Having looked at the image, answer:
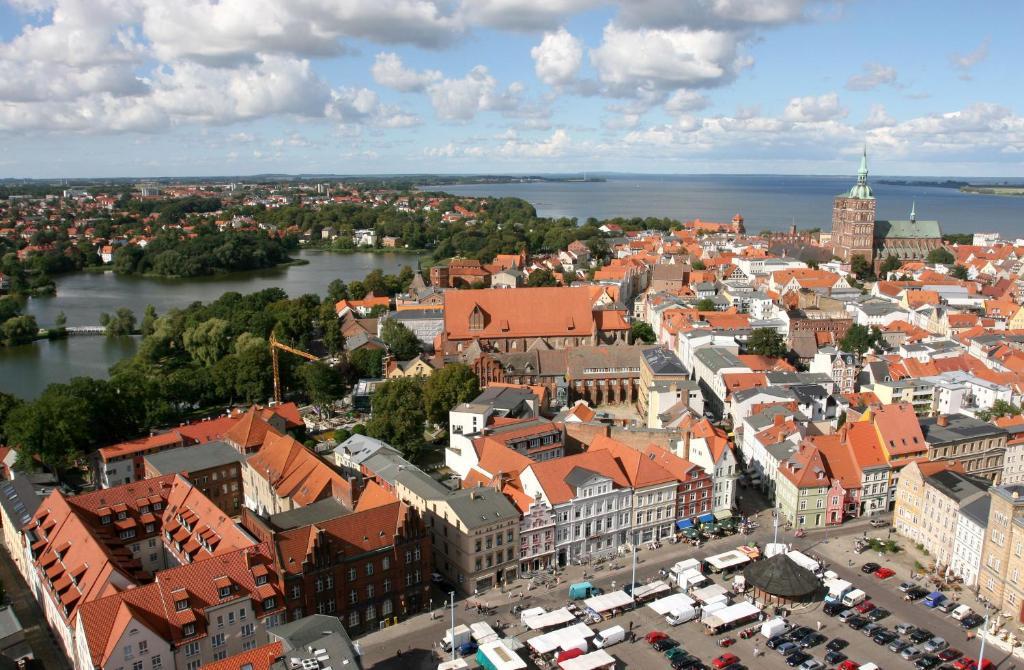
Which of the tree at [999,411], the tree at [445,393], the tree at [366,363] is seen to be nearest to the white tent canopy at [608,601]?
the tree at [445,393]

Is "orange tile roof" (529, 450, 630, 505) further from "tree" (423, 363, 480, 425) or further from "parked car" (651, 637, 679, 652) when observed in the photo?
"tree" (423, 363, 480, 425)

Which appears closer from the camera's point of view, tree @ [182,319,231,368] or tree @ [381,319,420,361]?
tree @ [381,319,420,361]

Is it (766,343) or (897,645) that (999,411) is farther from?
(897,645)

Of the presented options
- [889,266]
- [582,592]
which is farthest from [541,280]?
[582,592]

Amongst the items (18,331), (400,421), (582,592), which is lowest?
(582,592)

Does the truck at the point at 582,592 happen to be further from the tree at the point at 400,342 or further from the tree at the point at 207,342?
the tree at the point at 207,342

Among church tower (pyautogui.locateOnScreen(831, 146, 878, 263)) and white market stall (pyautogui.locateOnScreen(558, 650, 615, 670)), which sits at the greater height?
church tower (pyautogui.locateOnScreen(831, 146, 878, 263))

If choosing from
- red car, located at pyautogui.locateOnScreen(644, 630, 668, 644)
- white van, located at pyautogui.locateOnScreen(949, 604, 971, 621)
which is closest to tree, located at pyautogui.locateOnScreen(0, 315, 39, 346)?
red car, located at pyautogui.locateOnScreen(644, 630, 668, 644)
